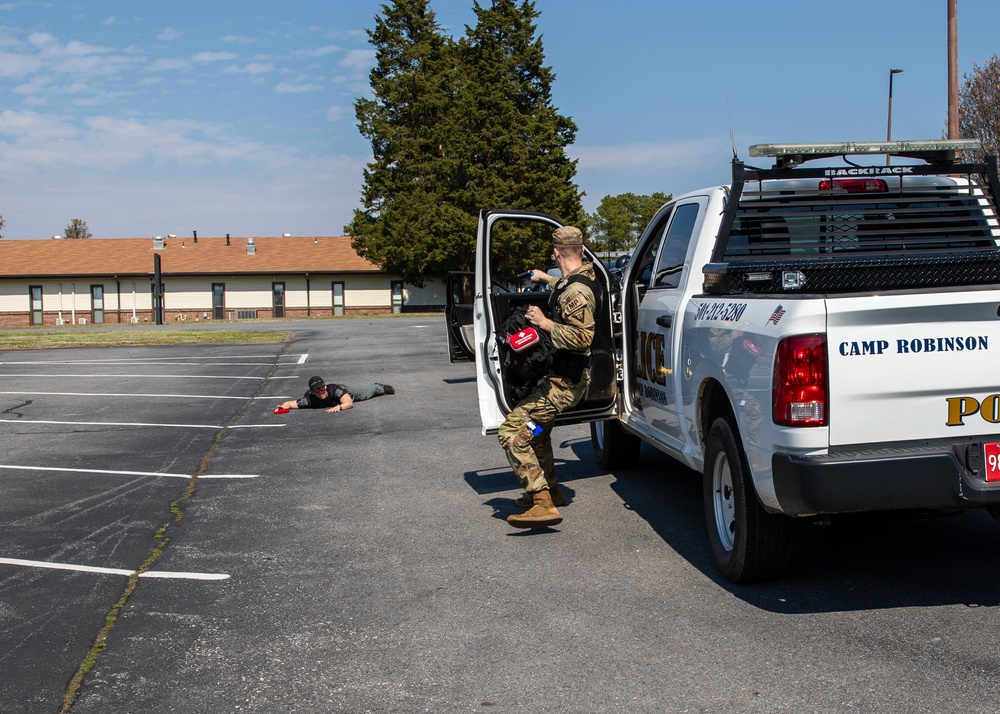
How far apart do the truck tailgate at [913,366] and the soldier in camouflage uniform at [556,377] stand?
2.34 meters

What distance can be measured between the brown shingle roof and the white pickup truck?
177 ft

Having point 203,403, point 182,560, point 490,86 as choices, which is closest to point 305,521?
point 182,560

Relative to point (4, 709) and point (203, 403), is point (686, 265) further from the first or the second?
point (203, 403)

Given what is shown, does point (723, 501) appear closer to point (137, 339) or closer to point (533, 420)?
point (533, 420)

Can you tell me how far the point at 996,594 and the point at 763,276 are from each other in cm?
206

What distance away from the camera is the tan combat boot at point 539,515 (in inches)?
253

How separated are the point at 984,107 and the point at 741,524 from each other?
3213cm

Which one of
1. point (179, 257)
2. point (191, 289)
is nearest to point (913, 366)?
point (191, 289)

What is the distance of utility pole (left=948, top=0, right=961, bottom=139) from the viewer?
17.0 m

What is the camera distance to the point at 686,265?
631 cm

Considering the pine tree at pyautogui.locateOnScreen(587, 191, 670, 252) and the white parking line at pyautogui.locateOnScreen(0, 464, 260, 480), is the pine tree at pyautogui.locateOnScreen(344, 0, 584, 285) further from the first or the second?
the white parking line at pyautogui.locateOnScreen(0, 464, 260, 480)

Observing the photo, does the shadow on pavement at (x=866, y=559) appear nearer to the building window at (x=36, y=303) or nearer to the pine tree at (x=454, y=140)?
the pine tree at (x=454, y=140)

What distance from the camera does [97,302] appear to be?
5994cm

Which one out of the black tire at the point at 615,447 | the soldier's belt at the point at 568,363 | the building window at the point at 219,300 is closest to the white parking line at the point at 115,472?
the black tire at the point at 615,447
